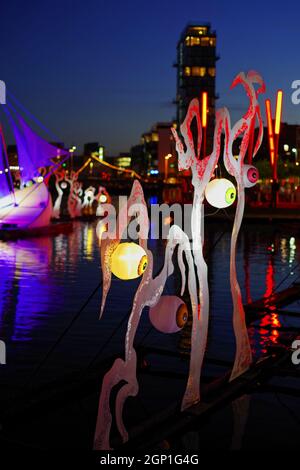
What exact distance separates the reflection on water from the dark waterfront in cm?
2

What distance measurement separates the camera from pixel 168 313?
6762 mm

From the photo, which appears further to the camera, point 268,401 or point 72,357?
point 72,357

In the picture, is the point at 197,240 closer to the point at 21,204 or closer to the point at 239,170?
the point at 239,170

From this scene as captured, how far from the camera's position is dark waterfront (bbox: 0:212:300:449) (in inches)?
278

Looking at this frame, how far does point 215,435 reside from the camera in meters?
6.64

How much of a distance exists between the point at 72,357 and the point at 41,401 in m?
2.15

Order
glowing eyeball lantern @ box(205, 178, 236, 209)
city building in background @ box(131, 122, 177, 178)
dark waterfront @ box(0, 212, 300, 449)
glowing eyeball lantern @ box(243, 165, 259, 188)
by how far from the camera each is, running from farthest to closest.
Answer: city building in background @ box(131, 122, 177, 178)
glowing eyeball lantern @ box(243, 165, 259, 188)
glowing eyeball lantern @ box(205, 178, 236, 209)
dark waterfront @ box(0, 212, 300, 449)

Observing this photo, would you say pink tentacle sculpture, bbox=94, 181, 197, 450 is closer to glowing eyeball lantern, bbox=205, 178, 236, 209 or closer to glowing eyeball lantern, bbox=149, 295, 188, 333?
glowing eyeball lantern, bbox=149, 295, 188, 333

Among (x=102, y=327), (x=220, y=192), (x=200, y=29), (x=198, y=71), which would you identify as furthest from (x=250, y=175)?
(x=200, y=29)

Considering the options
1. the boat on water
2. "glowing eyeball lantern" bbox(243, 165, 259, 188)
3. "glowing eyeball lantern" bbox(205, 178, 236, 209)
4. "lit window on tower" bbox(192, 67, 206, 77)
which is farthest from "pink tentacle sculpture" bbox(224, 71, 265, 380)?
"lit window on tower" bbox(192, 67, 206, 77)

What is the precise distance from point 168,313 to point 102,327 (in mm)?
4396

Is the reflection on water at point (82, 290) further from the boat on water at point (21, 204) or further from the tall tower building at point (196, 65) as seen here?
the tall tower building at point (196, 65)

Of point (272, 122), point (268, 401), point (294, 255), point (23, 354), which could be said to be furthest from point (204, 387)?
point (272, 122)

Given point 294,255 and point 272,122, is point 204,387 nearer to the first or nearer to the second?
point 294,255
